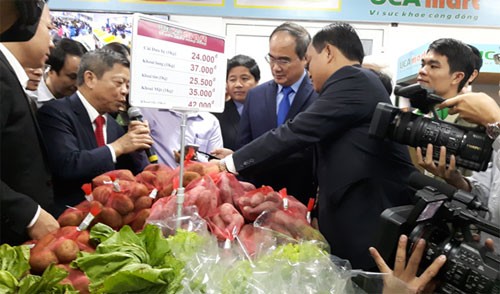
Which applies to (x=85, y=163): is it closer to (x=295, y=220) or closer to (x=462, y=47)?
(x=295, y=220)

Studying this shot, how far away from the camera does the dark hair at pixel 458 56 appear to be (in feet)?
7.15

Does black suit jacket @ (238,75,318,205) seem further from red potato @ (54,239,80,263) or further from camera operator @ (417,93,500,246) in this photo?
red potato @ (54,239,80,263)

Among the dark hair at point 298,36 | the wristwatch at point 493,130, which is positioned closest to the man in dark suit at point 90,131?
the dark hair at point 298,36

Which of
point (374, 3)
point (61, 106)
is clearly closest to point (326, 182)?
point (61, 106)

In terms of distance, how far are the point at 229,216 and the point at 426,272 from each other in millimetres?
500

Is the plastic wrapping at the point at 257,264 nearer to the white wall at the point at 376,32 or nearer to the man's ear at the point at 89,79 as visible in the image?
the man's ear at the point at 89,79

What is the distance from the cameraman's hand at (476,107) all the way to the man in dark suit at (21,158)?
122 centimetres

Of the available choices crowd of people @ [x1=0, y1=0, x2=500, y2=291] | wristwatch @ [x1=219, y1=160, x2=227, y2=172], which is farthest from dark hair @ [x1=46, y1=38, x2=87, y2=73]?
wristwatch @ [x1=219, y1=160, x2=227, y2=172]

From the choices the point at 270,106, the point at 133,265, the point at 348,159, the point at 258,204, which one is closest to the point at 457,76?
the point at 270,106

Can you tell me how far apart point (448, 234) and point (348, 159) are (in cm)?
53

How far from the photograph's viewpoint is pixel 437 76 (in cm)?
221

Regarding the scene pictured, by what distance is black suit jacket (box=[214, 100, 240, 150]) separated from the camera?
288 cm

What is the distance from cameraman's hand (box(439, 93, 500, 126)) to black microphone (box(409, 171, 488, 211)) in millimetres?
407

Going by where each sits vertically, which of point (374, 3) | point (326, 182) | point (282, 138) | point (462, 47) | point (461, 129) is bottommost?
point (326, 182)
